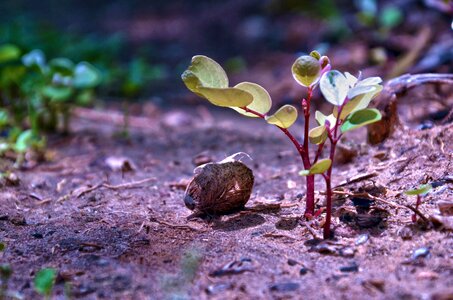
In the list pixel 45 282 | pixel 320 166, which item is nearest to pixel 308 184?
pixel 320 166

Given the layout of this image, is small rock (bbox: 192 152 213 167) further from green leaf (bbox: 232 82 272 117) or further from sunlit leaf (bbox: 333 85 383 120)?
sunlit leaf (bbox: 333 85 383 120)

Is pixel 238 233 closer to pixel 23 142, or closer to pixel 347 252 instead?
pixel 347 252

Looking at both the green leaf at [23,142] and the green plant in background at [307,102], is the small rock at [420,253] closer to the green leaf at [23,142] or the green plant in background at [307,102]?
the green plant in background at [307,102]

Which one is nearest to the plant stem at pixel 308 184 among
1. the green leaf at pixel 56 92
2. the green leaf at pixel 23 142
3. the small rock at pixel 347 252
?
the small rock at pixel 347 252

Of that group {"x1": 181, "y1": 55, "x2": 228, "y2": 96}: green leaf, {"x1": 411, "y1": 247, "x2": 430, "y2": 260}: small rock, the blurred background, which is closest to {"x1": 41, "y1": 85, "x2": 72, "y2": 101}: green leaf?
the blurred background

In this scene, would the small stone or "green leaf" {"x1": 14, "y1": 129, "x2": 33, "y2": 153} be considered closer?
the small stone

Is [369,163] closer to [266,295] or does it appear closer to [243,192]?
[243,192]
